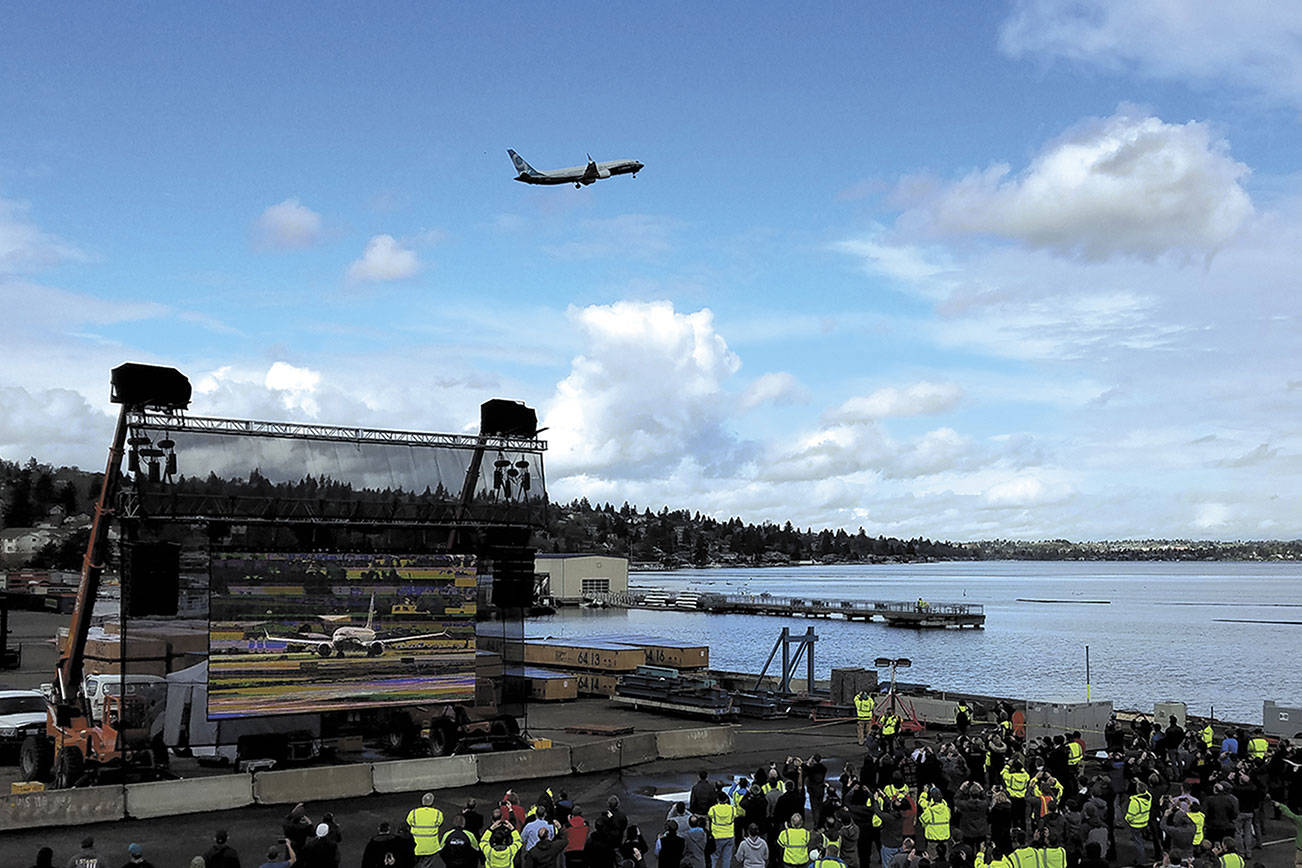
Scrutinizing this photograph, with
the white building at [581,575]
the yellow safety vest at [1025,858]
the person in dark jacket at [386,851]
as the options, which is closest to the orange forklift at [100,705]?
the person in dark jacket at [386,851]

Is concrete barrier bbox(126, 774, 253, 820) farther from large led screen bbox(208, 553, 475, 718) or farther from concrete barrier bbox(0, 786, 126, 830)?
large led screen bbox(208, 553, 475, 718)

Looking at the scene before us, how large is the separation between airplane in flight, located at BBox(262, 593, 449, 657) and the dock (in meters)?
112

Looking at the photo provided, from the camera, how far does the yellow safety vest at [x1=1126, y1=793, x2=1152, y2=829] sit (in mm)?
16422

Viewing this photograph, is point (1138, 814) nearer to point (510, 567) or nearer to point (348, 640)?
point (510, 567)

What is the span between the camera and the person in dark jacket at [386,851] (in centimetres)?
1319

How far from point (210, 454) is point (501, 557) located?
6.95 m

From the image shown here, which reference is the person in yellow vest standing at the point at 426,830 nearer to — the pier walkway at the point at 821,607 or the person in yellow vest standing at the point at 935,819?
the person in yellow vest standing at the point at 935,819

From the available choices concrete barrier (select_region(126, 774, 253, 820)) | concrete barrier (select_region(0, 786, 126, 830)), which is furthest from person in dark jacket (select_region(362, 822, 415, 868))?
concrete barrier (select_region(0, 786, 126, 830))

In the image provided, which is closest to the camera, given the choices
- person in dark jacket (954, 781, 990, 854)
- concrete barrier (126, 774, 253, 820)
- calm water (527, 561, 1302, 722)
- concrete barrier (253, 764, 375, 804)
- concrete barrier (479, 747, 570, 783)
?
person in dark jacket (954, 781, 990, 854)

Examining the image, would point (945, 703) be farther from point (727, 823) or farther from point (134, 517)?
point (134, 517)

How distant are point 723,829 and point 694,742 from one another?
11.8m

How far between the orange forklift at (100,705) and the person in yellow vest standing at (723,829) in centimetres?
1179

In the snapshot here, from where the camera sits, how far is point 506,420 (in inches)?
1088

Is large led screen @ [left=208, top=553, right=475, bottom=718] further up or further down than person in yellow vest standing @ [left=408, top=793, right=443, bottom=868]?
further up
